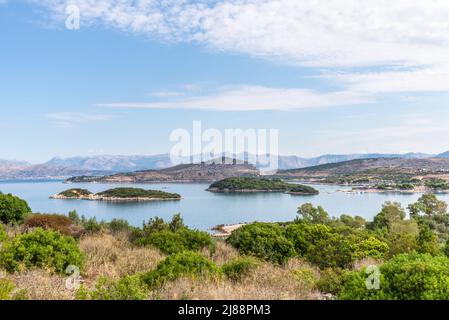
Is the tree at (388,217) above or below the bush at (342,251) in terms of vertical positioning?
below

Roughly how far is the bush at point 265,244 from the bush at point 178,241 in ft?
3.41

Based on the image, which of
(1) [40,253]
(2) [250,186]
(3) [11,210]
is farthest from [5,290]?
(2) [250,186]

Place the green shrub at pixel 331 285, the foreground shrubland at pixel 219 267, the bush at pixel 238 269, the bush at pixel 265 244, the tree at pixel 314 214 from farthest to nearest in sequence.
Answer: the tree at pixel 314 214 → the bush at pixel 265 244 → the bush at pixel 238 269 → the green shrub at pixel 331 285 → the foreground shrubland at pixel 219 267

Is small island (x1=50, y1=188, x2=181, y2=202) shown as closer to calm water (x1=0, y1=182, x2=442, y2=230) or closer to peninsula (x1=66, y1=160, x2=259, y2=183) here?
calm water (x1=0, y1=182, x2=442, y2=230)

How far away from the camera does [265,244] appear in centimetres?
1294

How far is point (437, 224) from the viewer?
44.6m

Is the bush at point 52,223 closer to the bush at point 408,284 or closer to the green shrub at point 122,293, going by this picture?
the green shrub at point 122,293

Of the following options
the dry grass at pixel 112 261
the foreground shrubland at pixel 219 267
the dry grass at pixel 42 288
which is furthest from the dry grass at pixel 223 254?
the dry grass at pixel 42 288

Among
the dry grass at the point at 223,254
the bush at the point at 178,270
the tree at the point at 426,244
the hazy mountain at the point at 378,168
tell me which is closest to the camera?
the bush at the point at 178,270

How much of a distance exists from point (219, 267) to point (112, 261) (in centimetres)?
273

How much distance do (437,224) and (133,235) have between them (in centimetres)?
3871

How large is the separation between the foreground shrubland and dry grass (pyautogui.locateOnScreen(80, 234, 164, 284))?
2 centimetres

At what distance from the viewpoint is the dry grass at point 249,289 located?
514cm
